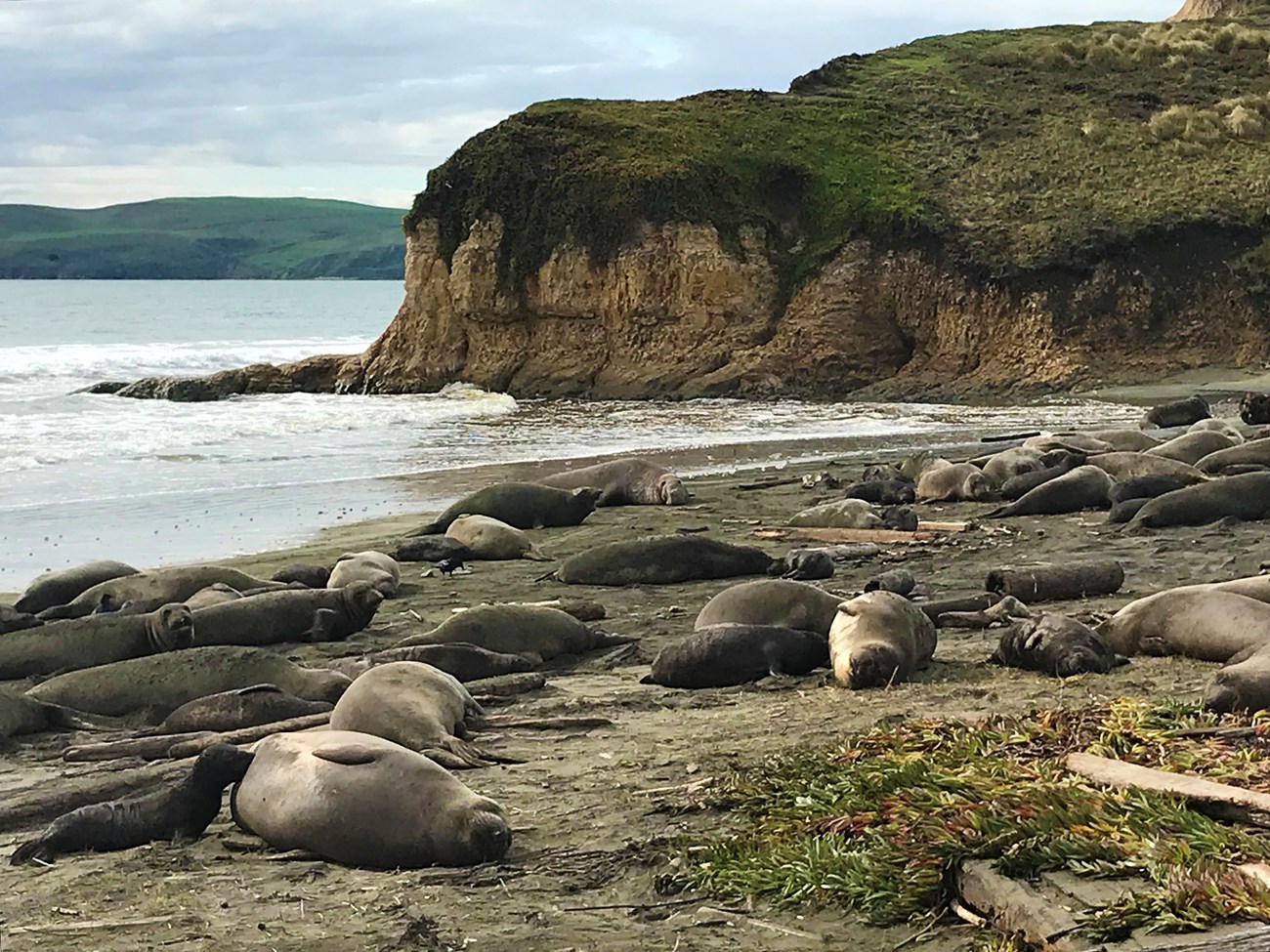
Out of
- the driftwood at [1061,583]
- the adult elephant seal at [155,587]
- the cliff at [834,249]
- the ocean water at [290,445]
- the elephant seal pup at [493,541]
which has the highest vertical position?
the cliff at [834,249]

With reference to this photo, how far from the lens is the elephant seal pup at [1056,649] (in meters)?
6.96

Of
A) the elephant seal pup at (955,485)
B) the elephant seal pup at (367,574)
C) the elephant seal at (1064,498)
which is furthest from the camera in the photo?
the elephant seal pup at (955,485)

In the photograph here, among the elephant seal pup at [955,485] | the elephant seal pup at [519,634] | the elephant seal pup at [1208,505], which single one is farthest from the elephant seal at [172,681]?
the elephant seal pup at [955,485]

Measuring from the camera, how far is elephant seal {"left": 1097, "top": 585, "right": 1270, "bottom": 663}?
7039mm

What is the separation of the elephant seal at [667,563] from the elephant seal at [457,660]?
8.92 ft

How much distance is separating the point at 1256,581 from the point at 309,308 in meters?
111

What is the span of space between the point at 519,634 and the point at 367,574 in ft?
7.82

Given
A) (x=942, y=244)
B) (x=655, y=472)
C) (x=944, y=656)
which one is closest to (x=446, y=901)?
(x=944, y=656)

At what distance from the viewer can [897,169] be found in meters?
37.3

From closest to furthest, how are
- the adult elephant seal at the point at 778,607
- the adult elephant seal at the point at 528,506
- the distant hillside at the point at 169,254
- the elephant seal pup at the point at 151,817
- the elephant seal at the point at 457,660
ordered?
1. the elephant seal pup at the point at 151,817
2. the elephant seal at the point at 457,660
3. the adult elephant seal at the point at 778,607
4. the adult elephant seal at the point at 528,506
5. the distant hillside at the point at 169,254

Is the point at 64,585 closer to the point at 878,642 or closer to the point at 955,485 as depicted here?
the point at 878,642

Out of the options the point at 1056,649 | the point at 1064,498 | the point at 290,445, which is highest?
the point at 1056,649

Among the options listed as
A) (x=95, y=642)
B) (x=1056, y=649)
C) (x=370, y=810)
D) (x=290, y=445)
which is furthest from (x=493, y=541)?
(x=290, y=445)

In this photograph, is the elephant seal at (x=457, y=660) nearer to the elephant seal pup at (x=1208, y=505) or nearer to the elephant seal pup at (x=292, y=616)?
the elephant seal pup at (x=292, y=616)
